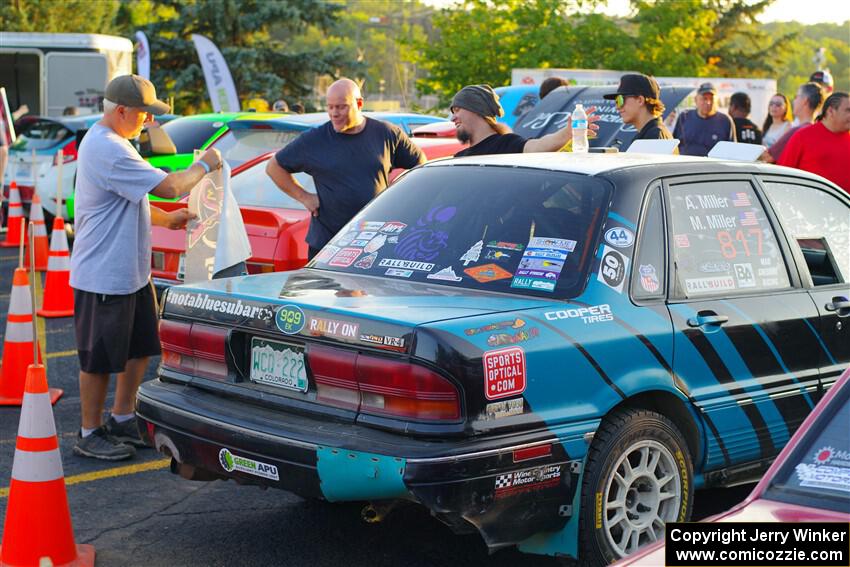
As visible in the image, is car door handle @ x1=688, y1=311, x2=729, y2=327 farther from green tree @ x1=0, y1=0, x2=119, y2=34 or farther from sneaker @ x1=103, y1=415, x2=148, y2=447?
green tree @ x1=0, y1=0, x2=119, y2=34

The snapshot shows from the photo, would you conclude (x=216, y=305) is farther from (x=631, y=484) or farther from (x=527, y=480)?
(x=631, y=484)

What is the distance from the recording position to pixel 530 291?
14.7ft

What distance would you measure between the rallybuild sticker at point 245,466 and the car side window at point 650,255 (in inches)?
58.4

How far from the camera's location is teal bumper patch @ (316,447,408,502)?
389 centimetres

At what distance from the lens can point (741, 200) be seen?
512 cm

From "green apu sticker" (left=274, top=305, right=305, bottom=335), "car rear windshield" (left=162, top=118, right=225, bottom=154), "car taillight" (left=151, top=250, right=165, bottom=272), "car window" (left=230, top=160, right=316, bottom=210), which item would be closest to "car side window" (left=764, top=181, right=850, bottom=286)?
"green apu sticker" (left=274, top=305, right=305, bottom=335)

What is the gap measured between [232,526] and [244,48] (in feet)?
97.9

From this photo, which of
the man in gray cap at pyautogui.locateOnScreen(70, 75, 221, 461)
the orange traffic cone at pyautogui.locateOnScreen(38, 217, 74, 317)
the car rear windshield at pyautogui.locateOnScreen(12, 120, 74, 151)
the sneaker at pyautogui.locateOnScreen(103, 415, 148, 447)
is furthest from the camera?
the car rear windshield at pyautogui.locateOnScreen(12, 120, 74, 151)

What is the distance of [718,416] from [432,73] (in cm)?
3417

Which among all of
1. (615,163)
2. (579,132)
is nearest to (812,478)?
(615,163)

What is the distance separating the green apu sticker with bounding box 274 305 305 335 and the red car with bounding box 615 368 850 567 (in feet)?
6.10

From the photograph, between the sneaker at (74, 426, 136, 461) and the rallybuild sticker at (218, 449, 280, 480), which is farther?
the sneaker at (74, 426, 136, 461)

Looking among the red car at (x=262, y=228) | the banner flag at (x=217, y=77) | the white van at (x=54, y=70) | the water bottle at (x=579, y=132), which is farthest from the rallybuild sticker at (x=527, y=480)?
the banner flag at (x=217, y=77)

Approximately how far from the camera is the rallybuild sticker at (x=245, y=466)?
423 cm
